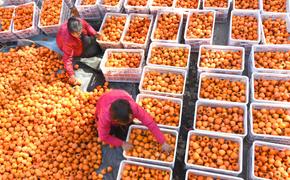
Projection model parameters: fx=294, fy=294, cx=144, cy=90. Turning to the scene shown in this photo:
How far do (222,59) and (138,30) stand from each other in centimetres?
150

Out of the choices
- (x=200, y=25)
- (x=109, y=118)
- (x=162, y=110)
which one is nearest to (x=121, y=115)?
(x=109, y=118)

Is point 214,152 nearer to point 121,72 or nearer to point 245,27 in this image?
point 121,72

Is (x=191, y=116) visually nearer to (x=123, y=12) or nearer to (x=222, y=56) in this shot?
(x=222, y=56)

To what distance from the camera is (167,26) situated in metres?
4.84

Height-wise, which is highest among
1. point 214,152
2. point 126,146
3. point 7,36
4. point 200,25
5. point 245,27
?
point 245,27

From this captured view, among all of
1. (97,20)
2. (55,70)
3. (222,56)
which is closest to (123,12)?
(97,20)

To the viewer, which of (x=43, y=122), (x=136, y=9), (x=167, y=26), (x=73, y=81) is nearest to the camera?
(x=43, y=122)

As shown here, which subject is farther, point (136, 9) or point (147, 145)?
point (136, 9)

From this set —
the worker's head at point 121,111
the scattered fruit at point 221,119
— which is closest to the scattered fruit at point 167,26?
the scattered fruit at point 221,119

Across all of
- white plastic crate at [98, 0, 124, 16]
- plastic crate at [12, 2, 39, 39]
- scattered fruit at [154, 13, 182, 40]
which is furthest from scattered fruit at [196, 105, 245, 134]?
plastic crate at [12, 2, 39, 39]

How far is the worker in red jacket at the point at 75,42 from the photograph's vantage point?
13.8 ft

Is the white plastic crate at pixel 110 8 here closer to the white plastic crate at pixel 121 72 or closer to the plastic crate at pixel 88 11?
the plastic crate at pixel 88 11

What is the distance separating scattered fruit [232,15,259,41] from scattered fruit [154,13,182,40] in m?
0.90

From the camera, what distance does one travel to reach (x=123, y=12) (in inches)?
219
